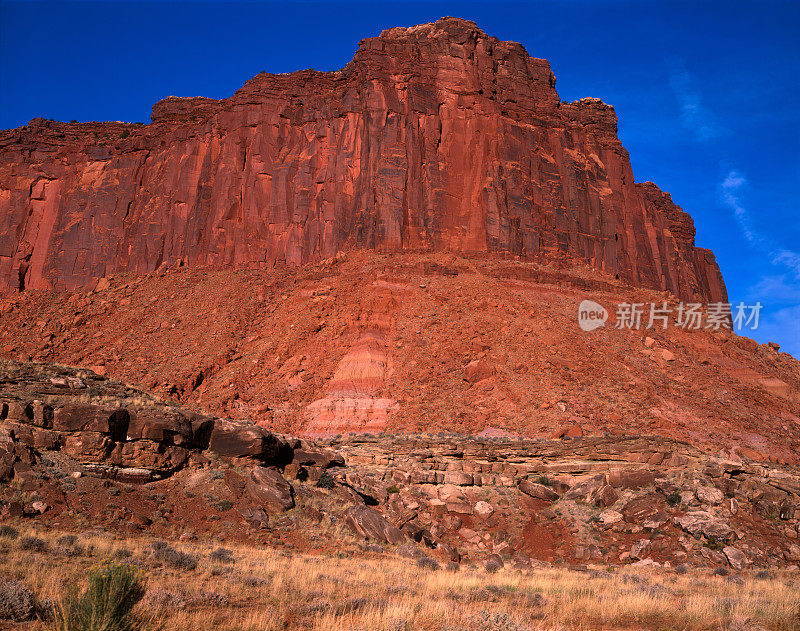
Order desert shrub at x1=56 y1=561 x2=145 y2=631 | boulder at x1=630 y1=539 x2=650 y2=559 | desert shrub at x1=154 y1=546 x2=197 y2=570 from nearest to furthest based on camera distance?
desert shrub at x1=56 y1=561 x2=145 y2=631 < desert shrub at x1=154 y1=546 x2=197 y2=570 < boulder at x1=630 y1=539 x2=650 y2=559

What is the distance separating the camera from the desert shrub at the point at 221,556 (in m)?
12.8

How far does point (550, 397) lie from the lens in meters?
34.7

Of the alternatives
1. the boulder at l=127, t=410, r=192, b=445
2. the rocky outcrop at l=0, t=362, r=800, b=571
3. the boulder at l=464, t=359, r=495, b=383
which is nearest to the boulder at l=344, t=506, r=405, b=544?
the rocky outcrop at l=0, t=362, r=800, b=571

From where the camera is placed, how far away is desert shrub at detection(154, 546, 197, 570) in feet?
37.2

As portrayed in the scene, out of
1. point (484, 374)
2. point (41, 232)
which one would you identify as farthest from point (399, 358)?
→ point (41, 232)

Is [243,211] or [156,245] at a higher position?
[243,211]

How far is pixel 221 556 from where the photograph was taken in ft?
42.5

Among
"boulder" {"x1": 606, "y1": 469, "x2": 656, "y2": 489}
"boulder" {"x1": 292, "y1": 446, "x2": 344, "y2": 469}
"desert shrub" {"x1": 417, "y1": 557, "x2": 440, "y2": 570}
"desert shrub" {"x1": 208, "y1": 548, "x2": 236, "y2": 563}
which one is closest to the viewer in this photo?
"desert shrub" {"x1": 208, "y1": 548, "x2": 236, "y2": 563}

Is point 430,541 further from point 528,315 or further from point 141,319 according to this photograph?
point 141,319

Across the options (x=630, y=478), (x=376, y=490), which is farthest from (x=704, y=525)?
(x=376, y=490)

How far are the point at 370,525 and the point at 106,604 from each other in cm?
1232

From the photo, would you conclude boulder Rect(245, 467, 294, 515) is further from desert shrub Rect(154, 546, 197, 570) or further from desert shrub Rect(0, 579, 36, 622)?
desert shrub Rect(0, 579, 36, 622)

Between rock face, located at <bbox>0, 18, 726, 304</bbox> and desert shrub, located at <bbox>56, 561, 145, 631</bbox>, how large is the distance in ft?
146

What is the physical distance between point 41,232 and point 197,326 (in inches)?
1162
